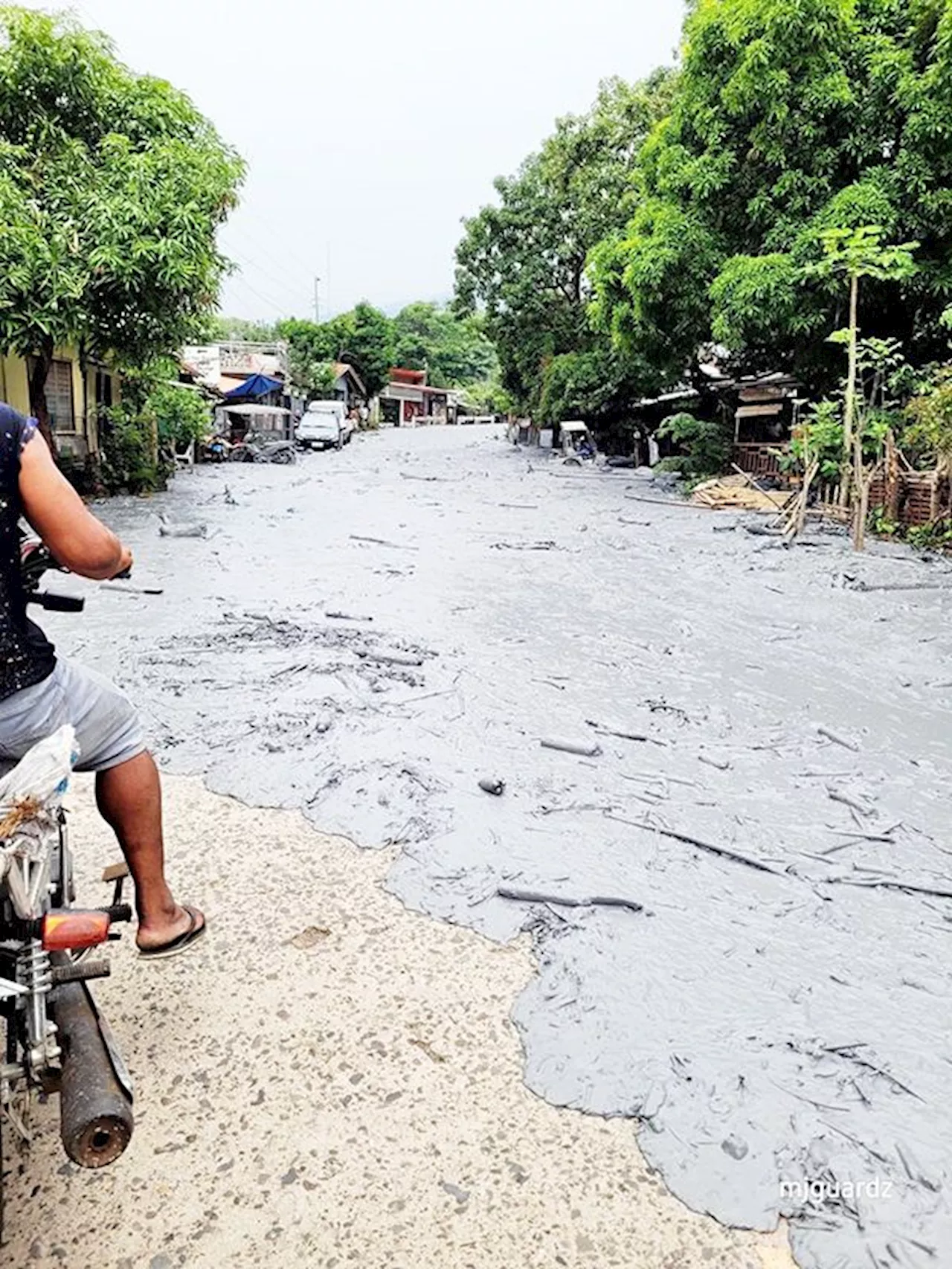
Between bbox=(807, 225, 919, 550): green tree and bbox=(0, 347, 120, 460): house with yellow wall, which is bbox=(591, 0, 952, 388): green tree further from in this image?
bbox=(0, 347, 120, 460): house with yellow wall

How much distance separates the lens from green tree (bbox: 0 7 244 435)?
10.4m

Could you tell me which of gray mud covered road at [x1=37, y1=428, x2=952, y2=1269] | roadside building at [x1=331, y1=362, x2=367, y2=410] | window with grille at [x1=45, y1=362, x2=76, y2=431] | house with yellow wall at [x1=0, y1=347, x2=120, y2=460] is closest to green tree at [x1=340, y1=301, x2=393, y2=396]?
roadside building at [x1=331, y1=362, x2=367, y2=410]

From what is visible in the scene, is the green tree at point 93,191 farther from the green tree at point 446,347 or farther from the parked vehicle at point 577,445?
the green tree at point 446,347

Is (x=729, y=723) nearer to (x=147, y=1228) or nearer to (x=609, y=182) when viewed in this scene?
(x=147, y=1228)

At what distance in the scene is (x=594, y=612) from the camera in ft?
23.7

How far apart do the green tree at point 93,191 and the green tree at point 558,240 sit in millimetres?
15433

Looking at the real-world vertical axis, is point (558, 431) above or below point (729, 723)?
above

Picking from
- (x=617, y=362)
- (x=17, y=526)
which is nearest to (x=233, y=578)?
(x=17, y=526)

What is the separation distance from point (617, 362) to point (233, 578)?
19774mm

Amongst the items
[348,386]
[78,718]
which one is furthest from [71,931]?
[348,386]

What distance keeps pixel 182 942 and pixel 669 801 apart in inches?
81.3

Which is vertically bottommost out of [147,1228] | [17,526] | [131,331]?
[147,1228]

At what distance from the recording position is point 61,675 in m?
1.89

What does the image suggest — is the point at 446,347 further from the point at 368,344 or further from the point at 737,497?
the point at 737,497
